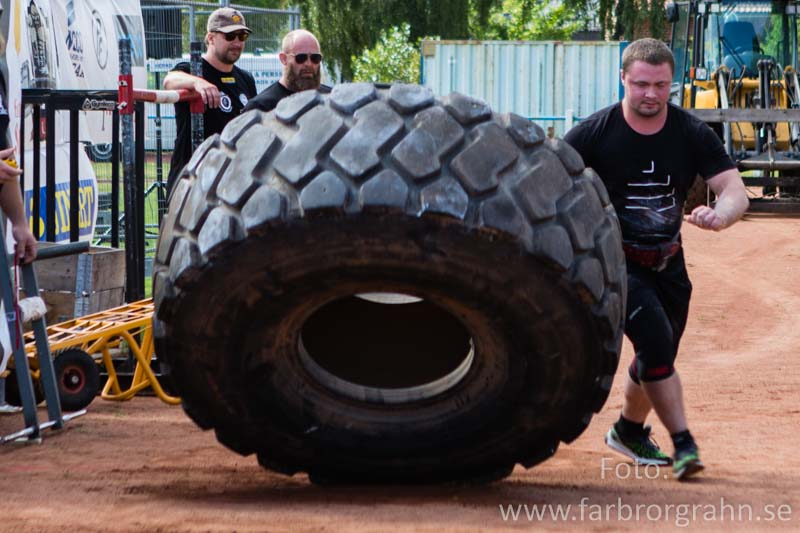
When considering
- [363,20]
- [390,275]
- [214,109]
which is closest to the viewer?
[390,275]

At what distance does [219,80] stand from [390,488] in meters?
4.02

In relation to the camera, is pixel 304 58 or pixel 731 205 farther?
pixel 304 58

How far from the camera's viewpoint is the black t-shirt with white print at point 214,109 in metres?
7.11

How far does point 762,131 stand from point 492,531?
16.6 metres

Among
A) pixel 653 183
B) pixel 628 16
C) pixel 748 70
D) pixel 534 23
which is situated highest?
pixel 534 23

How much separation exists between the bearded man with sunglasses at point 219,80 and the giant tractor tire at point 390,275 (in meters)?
3.30

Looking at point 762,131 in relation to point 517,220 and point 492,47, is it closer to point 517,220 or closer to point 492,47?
point 492,47

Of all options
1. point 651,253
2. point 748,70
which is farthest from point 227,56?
point 748,70

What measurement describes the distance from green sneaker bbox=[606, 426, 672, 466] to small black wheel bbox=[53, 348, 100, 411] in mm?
2529

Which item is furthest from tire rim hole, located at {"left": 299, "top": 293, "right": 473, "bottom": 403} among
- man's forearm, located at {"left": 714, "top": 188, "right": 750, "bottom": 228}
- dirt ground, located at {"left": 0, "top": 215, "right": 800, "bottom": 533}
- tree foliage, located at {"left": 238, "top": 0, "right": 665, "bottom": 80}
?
tree foliage, located at {"left": 238, "top": 0, "right": 665, "bottom": 80}

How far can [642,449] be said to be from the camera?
5258 mm

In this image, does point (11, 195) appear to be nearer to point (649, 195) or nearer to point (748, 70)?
point (649, 195)

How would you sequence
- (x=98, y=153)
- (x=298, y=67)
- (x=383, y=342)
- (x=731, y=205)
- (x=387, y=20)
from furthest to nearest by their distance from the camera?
(x=387, y=20), (x=98, y=153), (x=298, y=67), (x=731, y=205), (x=383, y=342)

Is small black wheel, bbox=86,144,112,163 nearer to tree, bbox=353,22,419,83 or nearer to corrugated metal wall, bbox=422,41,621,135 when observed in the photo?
corrugated metal wall, bbox=422,41,621,135
